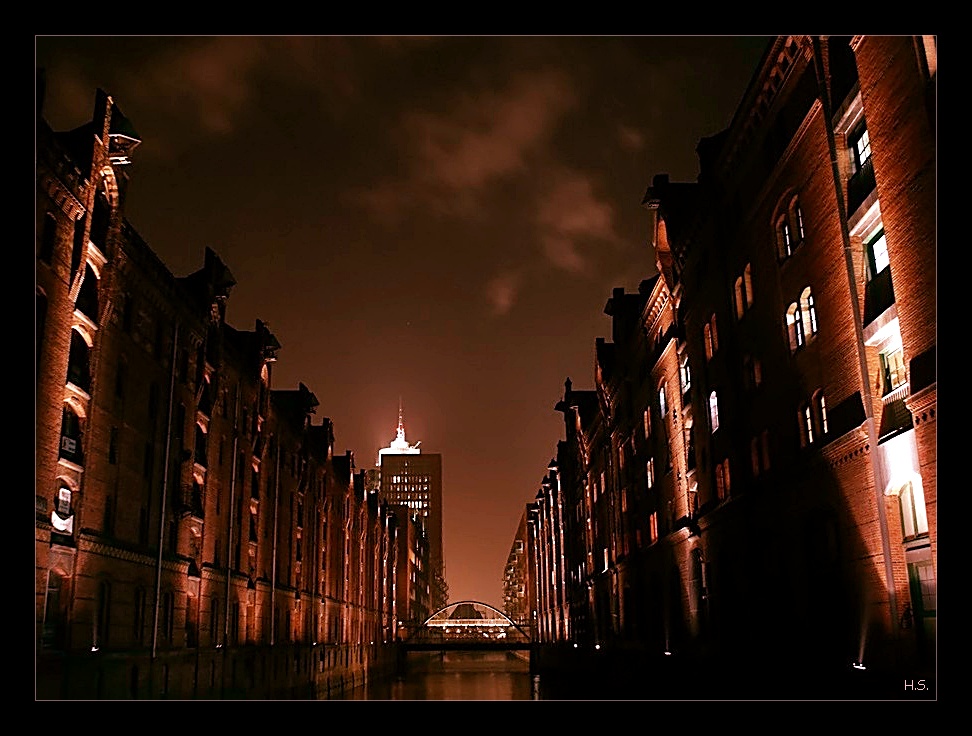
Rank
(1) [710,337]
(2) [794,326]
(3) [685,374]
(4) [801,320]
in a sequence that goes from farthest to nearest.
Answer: (3) [685,374]
(1) [710,337]
(2) [794,326]
(4) [801,320]

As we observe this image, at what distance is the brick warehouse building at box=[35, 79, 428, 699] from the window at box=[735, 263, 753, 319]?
19848 mm

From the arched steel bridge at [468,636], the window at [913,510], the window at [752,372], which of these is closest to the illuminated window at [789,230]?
the window at [752,372]

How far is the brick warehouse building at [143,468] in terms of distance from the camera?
27703 millimetres

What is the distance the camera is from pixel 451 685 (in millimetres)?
98062

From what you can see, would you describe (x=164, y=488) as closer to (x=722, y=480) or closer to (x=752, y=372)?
(x=722, y=480)

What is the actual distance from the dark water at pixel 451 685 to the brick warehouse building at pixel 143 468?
20215mm

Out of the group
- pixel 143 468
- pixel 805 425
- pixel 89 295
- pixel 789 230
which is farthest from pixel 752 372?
pixel 143 468

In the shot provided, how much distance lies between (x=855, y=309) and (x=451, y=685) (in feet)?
Answer: 281

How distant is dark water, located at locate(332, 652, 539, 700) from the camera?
77.6 meters

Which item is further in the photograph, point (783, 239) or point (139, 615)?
point (139, 615)

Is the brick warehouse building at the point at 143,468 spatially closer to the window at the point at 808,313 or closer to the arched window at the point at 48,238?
the arched window at the point at 48,238

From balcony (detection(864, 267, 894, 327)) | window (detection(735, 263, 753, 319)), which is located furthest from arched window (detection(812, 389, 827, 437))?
window (detection(735, 263, 753, 319))
